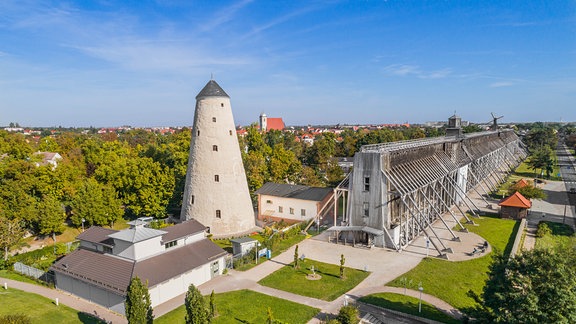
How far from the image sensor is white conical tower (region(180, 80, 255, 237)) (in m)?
32.4

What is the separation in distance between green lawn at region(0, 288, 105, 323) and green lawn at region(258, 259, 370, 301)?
1120 cm

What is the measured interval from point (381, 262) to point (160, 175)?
85.1 ft

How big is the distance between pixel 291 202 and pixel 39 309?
24294 mm

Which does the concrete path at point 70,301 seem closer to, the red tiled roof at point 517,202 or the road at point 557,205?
the red tiled roof at point 517,202

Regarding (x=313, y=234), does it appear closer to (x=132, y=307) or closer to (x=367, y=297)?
(x=367, y=297)

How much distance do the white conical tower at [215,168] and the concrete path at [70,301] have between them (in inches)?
493

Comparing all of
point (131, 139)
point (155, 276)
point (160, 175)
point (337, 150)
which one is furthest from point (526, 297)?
point (131, 139)

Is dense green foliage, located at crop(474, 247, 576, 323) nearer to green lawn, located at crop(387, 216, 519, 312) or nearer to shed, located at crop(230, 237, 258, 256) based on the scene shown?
green lawn, located at crop(387, 216, 519, 312)

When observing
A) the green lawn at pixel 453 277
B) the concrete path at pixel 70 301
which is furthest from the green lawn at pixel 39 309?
the green lawn at pixel 453 277

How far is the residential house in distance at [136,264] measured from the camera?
2075 centimetres

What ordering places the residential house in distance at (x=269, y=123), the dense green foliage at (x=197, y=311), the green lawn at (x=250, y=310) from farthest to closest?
the residential house in distance at (x=269, y=123) → the green lawn at (x=250, y=310) → the dense green foliage at (x=197, y=311)

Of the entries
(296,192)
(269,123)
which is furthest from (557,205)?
(269,123)

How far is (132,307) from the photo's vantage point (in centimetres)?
1647

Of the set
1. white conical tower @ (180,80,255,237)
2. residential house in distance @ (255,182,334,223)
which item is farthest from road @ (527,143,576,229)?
white conical tower @ (180,80,255,237)
